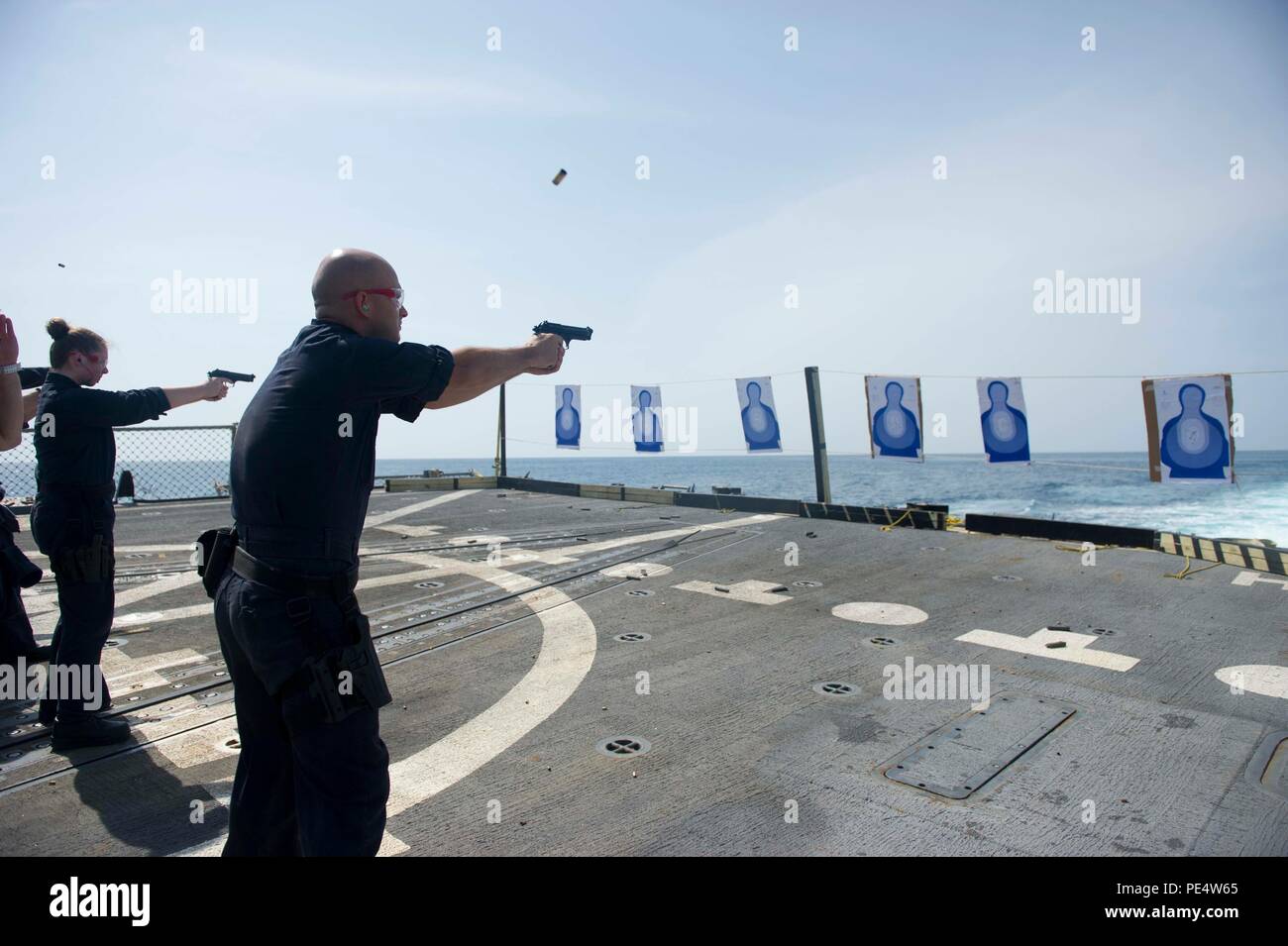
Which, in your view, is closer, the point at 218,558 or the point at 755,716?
the point at 218,558

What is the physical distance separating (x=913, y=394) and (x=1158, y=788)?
11935 millimetres

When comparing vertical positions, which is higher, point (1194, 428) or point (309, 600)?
point (1194, 428)

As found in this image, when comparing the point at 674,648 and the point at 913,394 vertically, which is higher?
the point at 913,394

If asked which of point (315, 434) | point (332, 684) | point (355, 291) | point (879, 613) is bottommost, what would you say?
point (879, 613)

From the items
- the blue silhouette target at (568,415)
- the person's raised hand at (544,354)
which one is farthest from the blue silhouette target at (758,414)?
the person's raised hand at (544,354)

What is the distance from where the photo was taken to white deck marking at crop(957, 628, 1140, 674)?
519 centimetres

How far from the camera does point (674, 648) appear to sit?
18.4 ft

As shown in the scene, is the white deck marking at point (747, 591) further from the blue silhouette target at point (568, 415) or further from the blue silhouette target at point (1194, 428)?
the blue silhouette target at point (568, 415)

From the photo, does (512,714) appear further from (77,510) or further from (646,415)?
(646,415)

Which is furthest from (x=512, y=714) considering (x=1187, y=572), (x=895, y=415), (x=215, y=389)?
(x=895, y=415)

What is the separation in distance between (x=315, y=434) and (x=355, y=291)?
498 millimetres

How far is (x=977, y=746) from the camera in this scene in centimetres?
384
